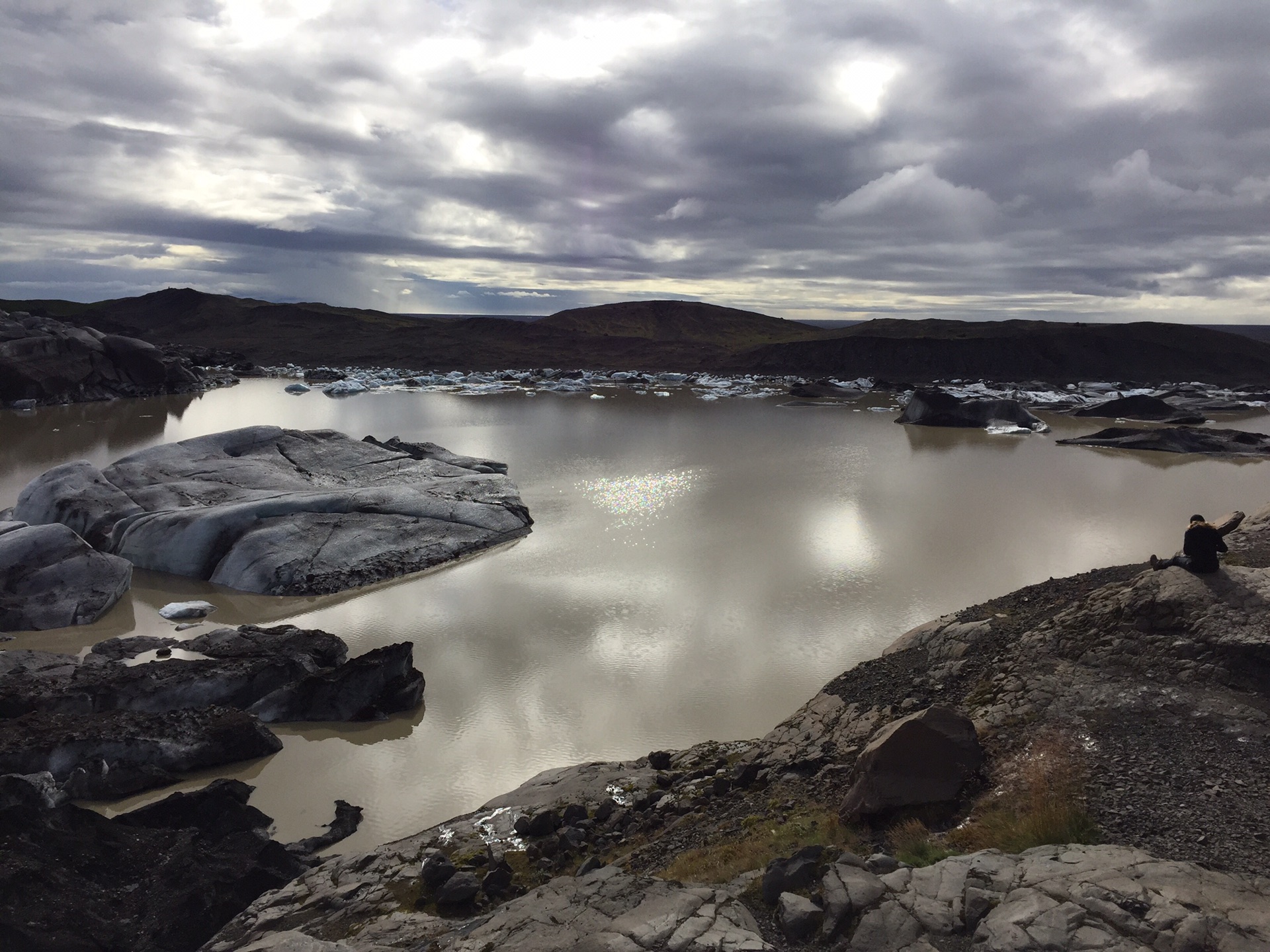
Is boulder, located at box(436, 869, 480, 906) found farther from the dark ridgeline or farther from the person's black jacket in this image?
the dark ridgeline

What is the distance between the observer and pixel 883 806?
6555 mm

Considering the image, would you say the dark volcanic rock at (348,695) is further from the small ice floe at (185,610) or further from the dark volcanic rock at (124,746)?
the small ice floe at (185,610)

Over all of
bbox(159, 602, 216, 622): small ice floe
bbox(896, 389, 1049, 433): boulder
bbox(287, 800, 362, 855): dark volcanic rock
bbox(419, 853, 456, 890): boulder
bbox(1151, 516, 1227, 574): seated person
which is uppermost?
bbox(896, 389, 1049, 433): boulder

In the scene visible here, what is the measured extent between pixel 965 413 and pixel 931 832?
41428 millimetres

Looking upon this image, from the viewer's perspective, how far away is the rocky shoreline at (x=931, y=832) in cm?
489

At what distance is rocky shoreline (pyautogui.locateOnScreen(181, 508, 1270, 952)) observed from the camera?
16.0 feet

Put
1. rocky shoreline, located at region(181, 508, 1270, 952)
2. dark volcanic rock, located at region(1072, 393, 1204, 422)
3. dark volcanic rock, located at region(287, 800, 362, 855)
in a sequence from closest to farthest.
A: 1. rocky shoreline, located at region(181, 508, 1270, 952)
2. dark volcanic rock, located at region(287, 800, 362, 855)
3. dark volcanic rock, located at region(1072, 393, 1204, 422)

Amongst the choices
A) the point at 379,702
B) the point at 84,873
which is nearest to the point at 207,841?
the point at 84,873

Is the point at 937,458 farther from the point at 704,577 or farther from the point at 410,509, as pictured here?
the point at 410,509

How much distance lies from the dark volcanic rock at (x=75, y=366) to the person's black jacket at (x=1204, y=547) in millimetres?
54059

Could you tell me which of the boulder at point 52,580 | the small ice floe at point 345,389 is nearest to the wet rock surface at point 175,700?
the boulder at point 52,580

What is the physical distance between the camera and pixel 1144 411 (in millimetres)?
45906

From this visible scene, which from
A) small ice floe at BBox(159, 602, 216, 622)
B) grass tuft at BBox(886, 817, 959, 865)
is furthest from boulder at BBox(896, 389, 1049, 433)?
grass tuft at BBox(886, 817, 959, 865)

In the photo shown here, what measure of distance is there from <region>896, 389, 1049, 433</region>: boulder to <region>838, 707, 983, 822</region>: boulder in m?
39.8
